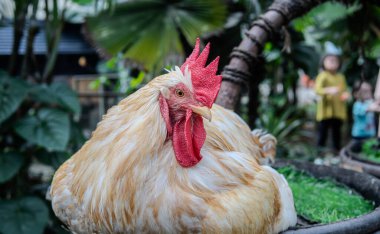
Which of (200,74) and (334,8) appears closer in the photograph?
(200,74)

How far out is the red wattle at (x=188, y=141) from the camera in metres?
1.26

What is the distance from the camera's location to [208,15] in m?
3.52

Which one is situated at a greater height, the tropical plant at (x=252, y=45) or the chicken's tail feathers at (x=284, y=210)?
the tropical plant at (x=252, y=45)

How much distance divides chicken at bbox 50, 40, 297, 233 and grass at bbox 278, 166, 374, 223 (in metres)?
0.39

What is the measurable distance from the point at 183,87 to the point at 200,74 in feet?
0.25

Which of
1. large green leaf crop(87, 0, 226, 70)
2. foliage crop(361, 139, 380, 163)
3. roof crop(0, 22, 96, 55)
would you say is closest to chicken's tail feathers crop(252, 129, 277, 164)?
foliage crop(361, 139, 380, 163)

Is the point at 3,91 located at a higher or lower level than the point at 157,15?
lower

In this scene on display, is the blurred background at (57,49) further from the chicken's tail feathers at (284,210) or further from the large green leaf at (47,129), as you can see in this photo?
the chicken's tail feathers at (284,210)

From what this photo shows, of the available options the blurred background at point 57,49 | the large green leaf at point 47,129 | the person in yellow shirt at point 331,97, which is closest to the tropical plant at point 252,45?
the blurred background at point 57,49

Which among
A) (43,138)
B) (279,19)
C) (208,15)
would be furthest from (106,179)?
(208,15)

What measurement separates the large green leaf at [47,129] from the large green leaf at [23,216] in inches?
18.2

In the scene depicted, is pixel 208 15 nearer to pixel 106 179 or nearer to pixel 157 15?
pixel 157 15

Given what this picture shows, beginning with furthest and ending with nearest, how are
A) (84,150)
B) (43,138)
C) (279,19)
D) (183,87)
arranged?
(43,138) < (279,19) < (84,150) < (183,87)

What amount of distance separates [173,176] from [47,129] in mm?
2097
